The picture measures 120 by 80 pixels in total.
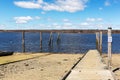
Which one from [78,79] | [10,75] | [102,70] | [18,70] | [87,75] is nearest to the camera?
[78,79]

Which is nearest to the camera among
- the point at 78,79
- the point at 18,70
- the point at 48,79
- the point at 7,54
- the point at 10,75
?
the point at 78,79

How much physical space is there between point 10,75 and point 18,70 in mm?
1912

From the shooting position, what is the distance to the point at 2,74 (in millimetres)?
14977

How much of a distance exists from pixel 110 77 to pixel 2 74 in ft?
21.3

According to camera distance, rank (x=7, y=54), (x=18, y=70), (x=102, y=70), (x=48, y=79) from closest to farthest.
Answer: (x=102, y=70) < (x=48, y=79) < (x=18, y=70) < (x=7, y=54)

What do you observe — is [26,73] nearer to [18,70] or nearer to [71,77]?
[18,70]

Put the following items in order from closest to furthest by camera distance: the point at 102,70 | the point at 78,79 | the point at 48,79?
the point at 78,79
the point at 102,70
the point at 48,79

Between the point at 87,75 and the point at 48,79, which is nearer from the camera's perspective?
the point at 87,75

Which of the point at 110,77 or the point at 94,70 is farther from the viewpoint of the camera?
the point at 94,70

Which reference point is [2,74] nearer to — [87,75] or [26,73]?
[26,73]

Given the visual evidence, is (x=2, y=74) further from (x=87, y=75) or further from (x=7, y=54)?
(x=7, y=54)

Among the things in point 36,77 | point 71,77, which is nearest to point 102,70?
point 71,77

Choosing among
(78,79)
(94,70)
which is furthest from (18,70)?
(78,79)

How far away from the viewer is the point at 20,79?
13438 millimetres
